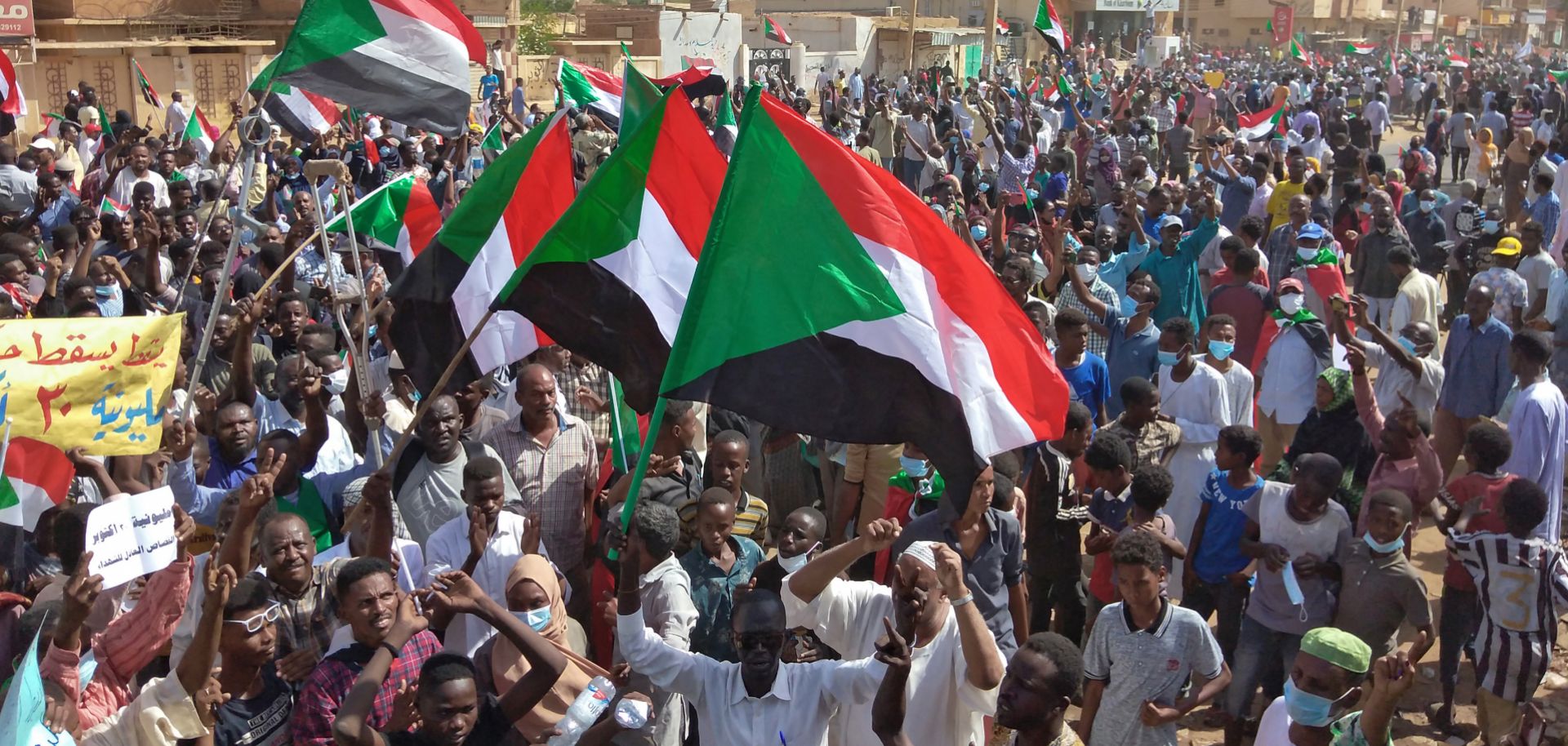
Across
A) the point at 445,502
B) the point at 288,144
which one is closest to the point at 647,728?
the point at 445,502

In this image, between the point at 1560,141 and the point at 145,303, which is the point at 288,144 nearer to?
the point at 145,303

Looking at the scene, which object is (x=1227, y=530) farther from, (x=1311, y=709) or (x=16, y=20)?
(x=16, y=20)

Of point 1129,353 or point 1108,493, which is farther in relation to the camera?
point 1129,353

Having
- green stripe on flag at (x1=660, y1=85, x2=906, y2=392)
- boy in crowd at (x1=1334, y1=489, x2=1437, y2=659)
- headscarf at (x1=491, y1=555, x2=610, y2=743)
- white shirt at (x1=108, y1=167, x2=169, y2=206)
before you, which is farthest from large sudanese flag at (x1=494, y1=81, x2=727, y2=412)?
white shirt at (x1=108, y1=167, x2=169, y2=206)

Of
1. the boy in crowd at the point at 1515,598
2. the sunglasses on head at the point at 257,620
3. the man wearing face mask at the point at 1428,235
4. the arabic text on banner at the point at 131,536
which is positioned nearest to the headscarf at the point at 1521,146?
the man wearing face mask at the point at 1428,235

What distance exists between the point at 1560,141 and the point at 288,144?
14455 mm

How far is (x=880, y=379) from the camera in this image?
4023 millimetres

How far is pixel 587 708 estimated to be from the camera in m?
3.82

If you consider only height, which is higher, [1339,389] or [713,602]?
[1339,389]

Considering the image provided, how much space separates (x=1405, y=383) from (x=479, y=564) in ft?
15.8

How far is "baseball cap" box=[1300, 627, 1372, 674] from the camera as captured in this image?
402 cm

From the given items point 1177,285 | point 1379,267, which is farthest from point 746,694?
point 1379,267

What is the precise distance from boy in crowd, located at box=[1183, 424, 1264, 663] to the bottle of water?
103 inches

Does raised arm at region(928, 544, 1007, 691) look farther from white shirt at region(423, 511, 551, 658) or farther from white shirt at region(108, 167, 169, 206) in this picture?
white shirt at region(108, 167, 169, 206)
